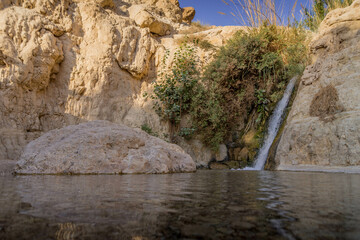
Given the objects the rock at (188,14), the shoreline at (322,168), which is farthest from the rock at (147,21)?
the shoreline at (322,168)

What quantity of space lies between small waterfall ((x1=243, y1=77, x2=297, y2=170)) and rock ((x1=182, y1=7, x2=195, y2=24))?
11.6 meters

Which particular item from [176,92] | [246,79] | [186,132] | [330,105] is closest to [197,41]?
[176,92]

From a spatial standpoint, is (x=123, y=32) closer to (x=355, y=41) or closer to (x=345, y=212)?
(x=355, y=41)

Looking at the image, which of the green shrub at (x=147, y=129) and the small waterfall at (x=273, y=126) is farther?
the green shrub at (x=147, y=129)

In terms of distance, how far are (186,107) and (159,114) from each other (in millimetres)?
1202

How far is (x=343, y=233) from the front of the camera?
35.7 inches

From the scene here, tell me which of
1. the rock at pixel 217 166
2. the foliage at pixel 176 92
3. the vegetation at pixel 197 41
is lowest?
the rock at pixel 217 166

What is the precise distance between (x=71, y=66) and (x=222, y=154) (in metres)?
7.01

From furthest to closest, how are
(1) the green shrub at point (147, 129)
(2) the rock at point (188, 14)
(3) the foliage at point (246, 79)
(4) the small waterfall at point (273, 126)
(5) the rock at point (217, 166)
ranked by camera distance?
(2) the rock at point (188, 14), (1) the green shrub at point (147, 129), (3) the foliage at point (246, 79), (5) the rock at point (217, 166), (4) the small waterfall at point (273, 126)

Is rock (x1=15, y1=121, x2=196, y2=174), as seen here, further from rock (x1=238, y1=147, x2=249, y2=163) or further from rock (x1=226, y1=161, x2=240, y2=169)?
rock (x1=238, y1=147, x2=249, y2=163)

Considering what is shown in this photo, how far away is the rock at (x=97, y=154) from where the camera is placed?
4523 millimetres

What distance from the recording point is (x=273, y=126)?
8422 millimetres

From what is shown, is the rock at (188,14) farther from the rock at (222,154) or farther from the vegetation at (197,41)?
the rock at (222,154)

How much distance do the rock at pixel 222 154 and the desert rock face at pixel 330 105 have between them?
9.12ft
